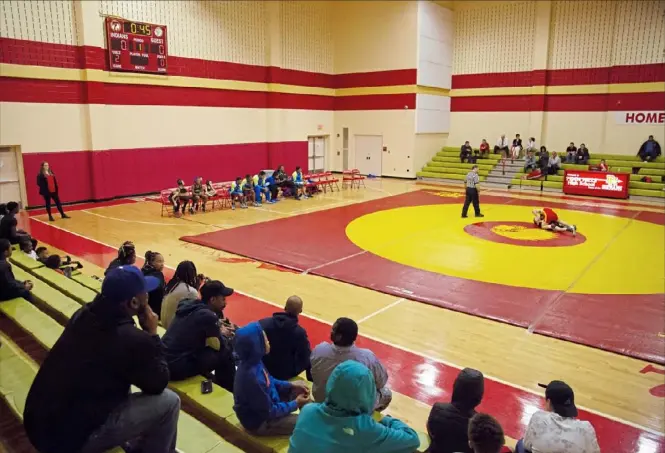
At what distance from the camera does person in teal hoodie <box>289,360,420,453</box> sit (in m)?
2.54

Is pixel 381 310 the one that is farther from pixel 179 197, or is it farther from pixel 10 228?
pixel 179 197

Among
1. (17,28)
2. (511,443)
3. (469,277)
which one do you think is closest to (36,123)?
(17,28)

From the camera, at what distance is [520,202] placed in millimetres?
20031

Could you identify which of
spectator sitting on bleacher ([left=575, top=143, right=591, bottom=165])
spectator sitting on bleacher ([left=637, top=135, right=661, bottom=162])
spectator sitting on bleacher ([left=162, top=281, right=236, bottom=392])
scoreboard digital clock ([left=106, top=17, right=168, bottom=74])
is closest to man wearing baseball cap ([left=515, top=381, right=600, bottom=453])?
spectator sitting on bleacher ([left=162, top=281, right=236, bottom=392])

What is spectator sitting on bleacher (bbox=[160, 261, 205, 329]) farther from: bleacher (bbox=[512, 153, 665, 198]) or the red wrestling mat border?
bleacher (bbox=[512, 153, 665, 198])

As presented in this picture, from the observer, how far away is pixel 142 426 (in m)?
3.10

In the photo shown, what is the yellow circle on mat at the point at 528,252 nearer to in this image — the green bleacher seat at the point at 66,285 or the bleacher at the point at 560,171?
the bleacher at the point at 560,171

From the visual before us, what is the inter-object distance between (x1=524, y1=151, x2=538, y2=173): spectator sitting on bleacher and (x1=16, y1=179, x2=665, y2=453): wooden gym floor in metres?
6.21

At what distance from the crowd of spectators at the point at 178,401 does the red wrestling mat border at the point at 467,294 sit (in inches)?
181

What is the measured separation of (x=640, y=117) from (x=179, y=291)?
81.1ft

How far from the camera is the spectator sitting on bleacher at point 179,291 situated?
5.53 metres

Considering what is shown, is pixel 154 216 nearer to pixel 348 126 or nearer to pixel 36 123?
pixel 36 123

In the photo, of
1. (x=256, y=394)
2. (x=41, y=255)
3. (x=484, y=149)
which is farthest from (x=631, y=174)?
(x=256, y=394)

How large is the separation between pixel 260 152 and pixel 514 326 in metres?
19.6
